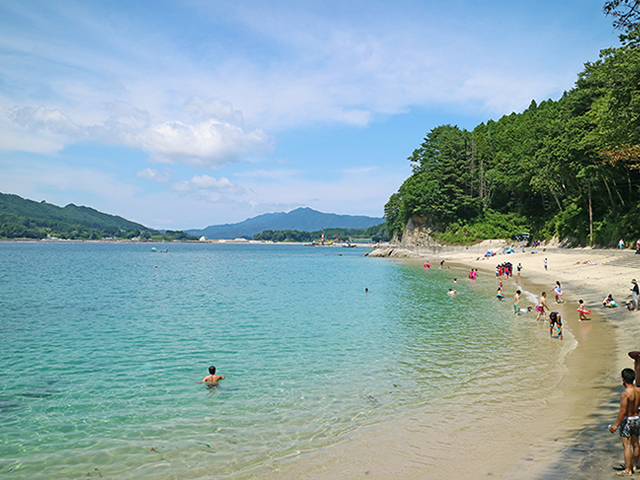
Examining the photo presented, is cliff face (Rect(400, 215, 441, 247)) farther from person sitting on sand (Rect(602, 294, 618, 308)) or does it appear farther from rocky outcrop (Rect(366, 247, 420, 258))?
person sitting on sand (Rect(602, 294, 618, 308))

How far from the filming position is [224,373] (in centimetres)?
1486

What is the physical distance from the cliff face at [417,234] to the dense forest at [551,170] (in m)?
1.94

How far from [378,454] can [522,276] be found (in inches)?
1794

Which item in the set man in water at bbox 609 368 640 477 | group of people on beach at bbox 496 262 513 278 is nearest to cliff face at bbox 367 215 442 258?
group of people on beach at bbox 496 262 513 278

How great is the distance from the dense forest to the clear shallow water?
13.6m

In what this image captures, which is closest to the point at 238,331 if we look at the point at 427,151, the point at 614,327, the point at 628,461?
the point at 628,461

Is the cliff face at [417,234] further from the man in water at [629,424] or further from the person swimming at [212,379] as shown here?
the man in water at [629,424]

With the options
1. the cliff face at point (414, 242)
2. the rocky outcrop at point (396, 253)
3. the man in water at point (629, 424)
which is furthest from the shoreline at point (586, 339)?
→ the cliff face at point (414, 242)

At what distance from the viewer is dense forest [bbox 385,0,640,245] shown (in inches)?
1277

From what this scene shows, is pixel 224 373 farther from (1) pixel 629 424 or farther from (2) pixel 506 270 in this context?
(2) pixel 506 270

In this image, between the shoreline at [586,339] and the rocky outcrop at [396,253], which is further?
the rocky outcrop at [396,253]

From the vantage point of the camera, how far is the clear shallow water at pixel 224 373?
9320 mm

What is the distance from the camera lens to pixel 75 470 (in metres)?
8.44

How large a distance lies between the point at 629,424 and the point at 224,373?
12.4 m
